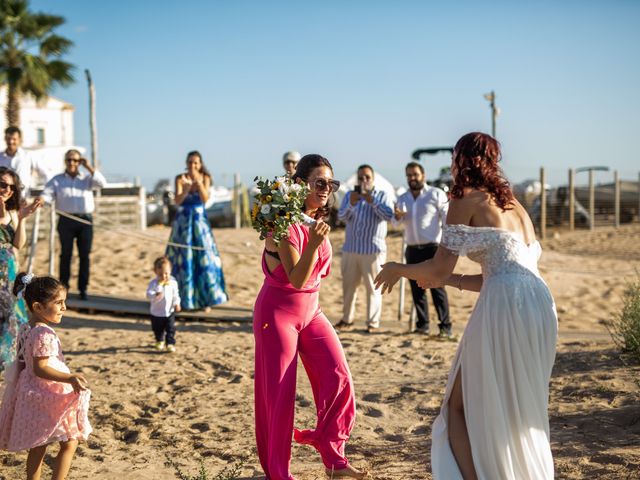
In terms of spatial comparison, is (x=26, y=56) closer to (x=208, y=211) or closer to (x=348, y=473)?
(x=208, y=211)

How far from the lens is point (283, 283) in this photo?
4578 mm

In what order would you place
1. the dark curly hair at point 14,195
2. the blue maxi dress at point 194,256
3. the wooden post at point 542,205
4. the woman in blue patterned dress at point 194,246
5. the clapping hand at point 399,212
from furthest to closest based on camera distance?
the wooden post at point 542,205 → the blue maxi dress at point 194,256 → the woman in blue patterned dress at point 194,246 → the clapping hand at point 399,212 → the dark curly hair at point 14,195

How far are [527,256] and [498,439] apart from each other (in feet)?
2.71

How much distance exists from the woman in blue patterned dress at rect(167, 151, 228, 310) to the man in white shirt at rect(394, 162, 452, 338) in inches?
93.9

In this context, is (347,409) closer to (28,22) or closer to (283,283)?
(283,283)

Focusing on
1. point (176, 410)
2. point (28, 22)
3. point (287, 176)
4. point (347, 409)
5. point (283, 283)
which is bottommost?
point (176, 410)

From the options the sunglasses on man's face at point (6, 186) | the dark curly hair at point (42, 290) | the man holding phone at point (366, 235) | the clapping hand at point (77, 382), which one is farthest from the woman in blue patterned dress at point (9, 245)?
the man holding phone at point (366, 235)

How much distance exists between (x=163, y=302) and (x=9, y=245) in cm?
220

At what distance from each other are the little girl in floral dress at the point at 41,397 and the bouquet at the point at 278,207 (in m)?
1.16

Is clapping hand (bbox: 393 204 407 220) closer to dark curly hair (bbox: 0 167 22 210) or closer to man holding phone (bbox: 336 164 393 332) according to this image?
man holding phone (bbox: 336 164 393 332)

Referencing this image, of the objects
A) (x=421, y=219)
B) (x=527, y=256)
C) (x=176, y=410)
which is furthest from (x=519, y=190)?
(x=527, y=256)

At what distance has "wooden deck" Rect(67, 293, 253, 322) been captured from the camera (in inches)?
428

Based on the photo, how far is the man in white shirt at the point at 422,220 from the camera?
371 inches

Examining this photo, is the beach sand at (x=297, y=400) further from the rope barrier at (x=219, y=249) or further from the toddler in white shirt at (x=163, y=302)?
the rope barrier at (x=219, y=249)
